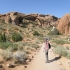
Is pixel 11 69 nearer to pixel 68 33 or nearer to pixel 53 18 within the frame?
pixel 68 33

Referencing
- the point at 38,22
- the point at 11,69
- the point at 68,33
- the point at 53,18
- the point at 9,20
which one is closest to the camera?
the point at 11,69

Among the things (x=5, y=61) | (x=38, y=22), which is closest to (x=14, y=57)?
(x=5, y=61)

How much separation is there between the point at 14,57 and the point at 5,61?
69cm

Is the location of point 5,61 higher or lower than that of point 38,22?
lower

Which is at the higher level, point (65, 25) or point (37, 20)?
point (37, 20)

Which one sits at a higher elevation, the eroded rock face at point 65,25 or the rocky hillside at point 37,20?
the rocky hillside at point 37,20

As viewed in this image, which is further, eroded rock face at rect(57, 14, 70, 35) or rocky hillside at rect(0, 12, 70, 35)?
rocky hillside at rect(0, 12, 70, 35)

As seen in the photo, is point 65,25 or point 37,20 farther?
point 37,20

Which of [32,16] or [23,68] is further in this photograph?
[32,16]

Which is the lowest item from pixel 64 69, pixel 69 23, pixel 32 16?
pixel 64 69

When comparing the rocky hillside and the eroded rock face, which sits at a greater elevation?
the rocky hillside

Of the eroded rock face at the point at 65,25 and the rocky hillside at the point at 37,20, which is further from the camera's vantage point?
the rocky hillside at the point at 37,20

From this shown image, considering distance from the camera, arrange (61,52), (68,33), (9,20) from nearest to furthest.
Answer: (61,52), (68,33), (9,20)

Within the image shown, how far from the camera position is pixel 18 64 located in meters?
10.1
